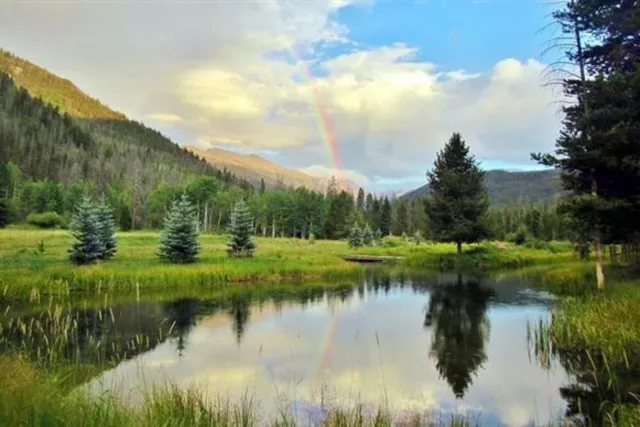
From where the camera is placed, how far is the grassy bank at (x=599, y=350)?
9.92 meters

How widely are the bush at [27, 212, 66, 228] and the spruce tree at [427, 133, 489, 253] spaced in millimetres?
50121

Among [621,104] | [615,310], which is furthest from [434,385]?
[621,104]

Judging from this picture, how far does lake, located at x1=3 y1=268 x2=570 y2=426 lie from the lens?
1085 cm

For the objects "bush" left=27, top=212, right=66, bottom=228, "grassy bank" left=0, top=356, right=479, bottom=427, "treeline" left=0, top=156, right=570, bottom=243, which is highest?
"treeline" left=0, top=156, right=570, bottom=243

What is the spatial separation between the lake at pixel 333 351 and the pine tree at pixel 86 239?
908 cm

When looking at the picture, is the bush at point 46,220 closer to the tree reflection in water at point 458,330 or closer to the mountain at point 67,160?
the mountain at point 67,160

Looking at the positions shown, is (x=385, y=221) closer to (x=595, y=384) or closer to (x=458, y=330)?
(x=458, y=330)

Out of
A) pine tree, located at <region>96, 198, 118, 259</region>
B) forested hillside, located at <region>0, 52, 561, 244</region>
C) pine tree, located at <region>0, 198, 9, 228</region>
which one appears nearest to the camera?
pine tree, located at <region>96, 198, 118, 259</region>

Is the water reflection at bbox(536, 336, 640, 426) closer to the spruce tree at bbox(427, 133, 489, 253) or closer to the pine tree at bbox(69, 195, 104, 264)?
the pine tree at bbox(69, 195, 104, 264)

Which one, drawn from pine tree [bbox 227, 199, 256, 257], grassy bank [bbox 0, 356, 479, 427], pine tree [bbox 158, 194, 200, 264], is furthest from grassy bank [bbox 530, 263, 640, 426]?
pine tree [bbox 227, 199, 256, 257]

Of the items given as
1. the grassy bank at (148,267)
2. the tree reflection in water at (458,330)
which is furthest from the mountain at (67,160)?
the tree reflection in water at (458,330)

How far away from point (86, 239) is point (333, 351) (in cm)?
2104

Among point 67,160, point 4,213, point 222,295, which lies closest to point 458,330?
point 222,295

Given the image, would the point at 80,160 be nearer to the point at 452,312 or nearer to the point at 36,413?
the point at 452,312
